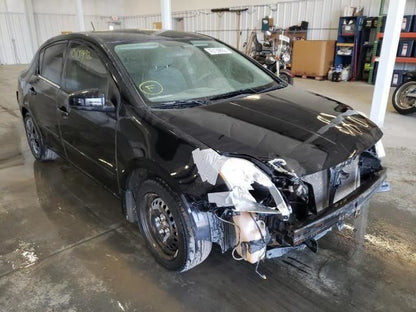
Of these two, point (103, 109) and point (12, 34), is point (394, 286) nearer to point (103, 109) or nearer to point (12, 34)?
point (103, 109)

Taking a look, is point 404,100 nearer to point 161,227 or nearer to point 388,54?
point 388,54

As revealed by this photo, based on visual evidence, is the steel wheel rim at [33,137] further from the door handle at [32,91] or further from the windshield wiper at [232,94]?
the windshield wiper at [232,94]

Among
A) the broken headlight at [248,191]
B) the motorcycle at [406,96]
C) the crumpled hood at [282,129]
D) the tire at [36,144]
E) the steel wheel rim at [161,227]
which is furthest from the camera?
the motorcycle at [406,96]

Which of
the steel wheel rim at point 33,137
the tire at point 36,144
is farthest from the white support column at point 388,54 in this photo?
the steel wheel rim at point 33,137

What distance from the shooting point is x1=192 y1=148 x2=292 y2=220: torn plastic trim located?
1567 mm

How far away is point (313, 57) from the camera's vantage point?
10.5 m

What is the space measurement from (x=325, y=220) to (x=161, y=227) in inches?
38.4

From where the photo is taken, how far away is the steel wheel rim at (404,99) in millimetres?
6129

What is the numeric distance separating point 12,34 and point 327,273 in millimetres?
18932

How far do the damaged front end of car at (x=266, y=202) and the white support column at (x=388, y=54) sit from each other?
3.94 m

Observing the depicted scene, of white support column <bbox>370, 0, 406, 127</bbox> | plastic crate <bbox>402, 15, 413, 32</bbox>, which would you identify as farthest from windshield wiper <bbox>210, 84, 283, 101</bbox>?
plastic crate <bbox>402, 15, 413, 32</bbox>

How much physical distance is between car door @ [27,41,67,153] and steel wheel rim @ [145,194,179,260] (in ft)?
4.54

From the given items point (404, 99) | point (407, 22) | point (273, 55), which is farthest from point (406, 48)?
point (273, 55)

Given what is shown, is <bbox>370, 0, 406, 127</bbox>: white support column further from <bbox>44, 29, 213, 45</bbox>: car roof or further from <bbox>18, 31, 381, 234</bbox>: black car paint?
<bbox>44, 29, 213, 45</bbox>: car roof
